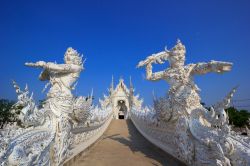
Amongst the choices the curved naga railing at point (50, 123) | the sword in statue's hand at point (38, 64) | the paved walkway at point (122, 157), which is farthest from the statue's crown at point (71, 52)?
the paved walkway at point (122, 157)

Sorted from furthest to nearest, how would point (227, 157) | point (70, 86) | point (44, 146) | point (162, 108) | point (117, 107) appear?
point (117, 107) < point (162, 108) < point (70, 86) < point (44, 146) < point (227, 157)

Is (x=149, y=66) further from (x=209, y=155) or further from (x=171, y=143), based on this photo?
(x=209, y=155)

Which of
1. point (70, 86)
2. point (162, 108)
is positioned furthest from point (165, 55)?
point (70, 86)

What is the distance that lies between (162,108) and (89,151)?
92.3 inches

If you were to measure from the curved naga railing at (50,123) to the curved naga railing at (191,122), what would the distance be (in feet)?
6.04

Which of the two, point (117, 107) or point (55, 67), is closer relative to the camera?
point (55, 67)

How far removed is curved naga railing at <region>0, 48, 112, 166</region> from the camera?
2842 mm

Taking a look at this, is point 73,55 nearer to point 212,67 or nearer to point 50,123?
point 50,123

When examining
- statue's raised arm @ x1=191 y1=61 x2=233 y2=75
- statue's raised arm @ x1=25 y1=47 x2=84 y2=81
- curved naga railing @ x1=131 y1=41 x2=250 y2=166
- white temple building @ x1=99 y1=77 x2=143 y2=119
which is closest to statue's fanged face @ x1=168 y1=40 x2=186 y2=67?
curved naga railing @ x1=131 y1=41 x2=250 y2=166

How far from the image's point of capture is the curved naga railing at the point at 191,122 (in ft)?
10.4

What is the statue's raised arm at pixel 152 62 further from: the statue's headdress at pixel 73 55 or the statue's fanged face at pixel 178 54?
the statue's headdress at pixel 73 55

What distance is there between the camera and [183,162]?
4.75 m

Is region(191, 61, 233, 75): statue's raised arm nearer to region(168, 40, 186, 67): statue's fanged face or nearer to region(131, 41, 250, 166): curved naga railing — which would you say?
region(131, 41, 250, 166): curved naga railing

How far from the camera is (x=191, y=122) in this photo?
14.9 feet
